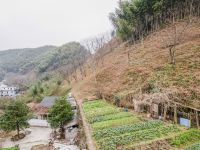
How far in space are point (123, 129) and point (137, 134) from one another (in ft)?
5.96

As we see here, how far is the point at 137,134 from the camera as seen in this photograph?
20984 millimetres

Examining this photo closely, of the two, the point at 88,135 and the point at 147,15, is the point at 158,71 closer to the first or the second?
the point at 88,135

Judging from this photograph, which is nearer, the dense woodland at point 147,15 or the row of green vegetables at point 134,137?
the row of green vegetables at point 134,137

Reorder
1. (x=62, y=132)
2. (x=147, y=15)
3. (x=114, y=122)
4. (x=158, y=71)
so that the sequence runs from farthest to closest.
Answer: (x=147, y=15) → (x=158, y=71) → (x=62, y=132) → (x=114, y=122)

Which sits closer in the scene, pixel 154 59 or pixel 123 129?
pixel 123 129

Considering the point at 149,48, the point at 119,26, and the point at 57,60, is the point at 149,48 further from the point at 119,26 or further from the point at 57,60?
the point at 57,60

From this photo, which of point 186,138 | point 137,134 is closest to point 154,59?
point 137,134

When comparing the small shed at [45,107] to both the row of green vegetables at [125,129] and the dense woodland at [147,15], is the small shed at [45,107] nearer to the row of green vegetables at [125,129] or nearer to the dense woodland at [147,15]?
the row of green vegetables at [125,129]

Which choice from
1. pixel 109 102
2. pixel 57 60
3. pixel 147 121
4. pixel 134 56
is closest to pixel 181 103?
pixel 147 121

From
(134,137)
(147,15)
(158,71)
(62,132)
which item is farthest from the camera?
(147,15)

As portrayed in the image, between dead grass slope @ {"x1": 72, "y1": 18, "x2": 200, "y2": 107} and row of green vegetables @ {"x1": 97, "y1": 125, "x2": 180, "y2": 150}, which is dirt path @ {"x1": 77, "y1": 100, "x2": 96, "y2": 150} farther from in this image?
dead grass slope @ {"x1": 72, "y1": 18, "x2": 200, "y2": 107}

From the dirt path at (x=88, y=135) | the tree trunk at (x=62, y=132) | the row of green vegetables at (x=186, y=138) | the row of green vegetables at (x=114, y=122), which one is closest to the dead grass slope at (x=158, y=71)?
the row of green vegetables at (x=186, y=138)

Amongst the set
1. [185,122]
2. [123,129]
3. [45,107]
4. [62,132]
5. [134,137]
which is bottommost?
[62,132]

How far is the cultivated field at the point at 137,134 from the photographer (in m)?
18.9
